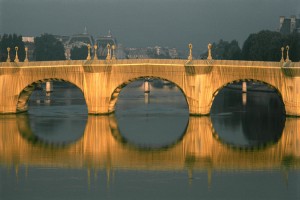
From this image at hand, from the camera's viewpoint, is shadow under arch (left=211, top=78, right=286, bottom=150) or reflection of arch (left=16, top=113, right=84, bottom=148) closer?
reflection of arch (left=16, top=113, right=84, bottom=148)

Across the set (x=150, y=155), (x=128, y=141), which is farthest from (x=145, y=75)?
(x=150, y=155)

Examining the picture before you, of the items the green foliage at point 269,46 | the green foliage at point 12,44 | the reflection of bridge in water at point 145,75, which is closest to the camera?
the reflection of bridge in water at point 145,75

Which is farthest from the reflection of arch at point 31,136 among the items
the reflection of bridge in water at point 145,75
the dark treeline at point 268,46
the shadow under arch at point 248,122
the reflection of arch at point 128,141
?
the dark treeline at point 268,46

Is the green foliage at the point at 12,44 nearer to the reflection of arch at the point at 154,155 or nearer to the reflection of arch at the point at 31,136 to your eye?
the reflection of arch at the point at 31,136

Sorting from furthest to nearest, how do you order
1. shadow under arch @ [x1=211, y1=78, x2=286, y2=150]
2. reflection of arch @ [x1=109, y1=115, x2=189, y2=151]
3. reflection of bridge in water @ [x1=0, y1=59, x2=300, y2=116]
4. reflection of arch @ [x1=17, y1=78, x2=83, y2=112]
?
reflection of arch @ [x1=17, y1=78, x2=83, y2=112] → reflection of bridge in water @ [x1=0, y1=59, x2=300, y2=116] → shadow under arch @ [x1=211, y1=78, x2=286, y2=150] → reflection of arch @ [x1=109, y1=115, x2=189, y2=151]

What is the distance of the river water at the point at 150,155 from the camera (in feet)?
134

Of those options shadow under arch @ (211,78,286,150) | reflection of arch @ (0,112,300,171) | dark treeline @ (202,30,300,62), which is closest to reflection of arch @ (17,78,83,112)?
reflection of arch @ (0,112,300,171)

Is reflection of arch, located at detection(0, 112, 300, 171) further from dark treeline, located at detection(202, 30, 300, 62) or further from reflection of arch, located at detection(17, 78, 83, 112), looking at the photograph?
dark treeline, located at detection(202, 30, 300, 62)

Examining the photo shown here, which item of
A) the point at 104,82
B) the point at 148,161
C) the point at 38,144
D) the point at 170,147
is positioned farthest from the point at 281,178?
the point at 104,82

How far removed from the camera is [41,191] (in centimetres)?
4075

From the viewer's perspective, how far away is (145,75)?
253 feet

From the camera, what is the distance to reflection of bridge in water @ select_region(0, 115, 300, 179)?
4894 centimetres

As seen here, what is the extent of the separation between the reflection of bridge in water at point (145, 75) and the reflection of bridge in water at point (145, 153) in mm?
7433

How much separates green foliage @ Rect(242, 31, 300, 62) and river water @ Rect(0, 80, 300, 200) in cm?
3575
